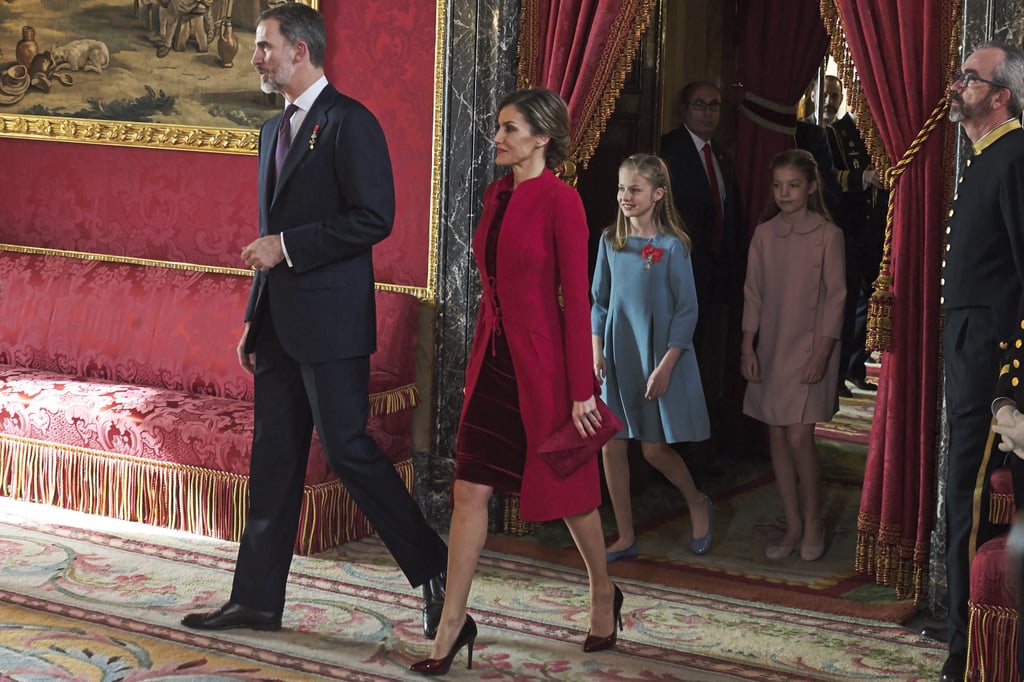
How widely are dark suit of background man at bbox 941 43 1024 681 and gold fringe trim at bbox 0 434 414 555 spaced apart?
236 centimetres

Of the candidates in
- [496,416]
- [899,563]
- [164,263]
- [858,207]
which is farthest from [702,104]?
[496,416]

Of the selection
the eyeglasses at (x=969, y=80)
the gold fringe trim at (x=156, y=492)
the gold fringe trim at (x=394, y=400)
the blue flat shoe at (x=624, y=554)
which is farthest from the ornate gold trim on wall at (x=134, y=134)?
the eyeglasses at (x=969, y=80)

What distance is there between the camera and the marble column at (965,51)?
426 cm

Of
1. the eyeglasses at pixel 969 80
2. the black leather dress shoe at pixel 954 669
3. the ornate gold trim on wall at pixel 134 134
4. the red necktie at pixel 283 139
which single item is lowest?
the black leather dress shoe at pixel 954 669

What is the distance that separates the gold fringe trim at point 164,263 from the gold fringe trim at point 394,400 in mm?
396

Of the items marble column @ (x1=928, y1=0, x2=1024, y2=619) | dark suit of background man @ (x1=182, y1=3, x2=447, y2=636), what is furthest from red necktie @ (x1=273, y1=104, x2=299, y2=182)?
marble column @ (x1=928, y1=0, x2=1024, y2=619)

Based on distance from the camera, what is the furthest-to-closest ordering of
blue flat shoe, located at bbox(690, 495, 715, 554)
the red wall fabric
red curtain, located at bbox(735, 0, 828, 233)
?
red curtain, located at bbox(735, 0, 828, 233) → the red wall fabric → blue flat shoe, located at bbox(690, 495, 715, 554)

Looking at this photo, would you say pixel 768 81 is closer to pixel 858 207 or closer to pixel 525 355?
pixel 858 207

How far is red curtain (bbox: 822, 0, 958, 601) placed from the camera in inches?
176

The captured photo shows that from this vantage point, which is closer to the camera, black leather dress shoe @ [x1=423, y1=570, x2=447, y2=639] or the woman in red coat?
the woman in red coat

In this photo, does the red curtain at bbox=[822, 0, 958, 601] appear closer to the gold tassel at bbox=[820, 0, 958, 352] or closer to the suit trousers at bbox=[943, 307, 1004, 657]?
the gold tassel at bbox=[820, 0, 958, 352]

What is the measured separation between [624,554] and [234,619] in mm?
1611

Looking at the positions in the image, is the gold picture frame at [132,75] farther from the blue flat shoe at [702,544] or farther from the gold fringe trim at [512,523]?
the blue flat shoe at [702,544]

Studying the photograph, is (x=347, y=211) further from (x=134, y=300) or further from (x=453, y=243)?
(x=134, y=300)
